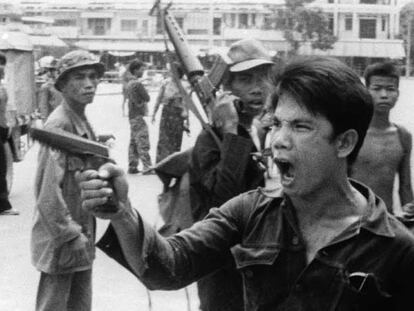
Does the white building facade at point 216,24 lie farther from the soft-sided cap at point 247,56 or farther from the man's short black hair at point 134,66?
the soft-sided cap at point 247,56

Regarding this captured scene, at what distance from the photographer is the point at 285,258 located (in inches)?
93.3

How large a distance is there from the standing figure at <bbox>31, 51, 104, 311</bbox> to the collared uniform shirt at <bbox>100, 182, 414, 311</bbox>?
1.96 meters

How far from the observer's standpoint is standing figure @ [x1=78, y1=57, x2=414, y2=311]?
2287 millimetres

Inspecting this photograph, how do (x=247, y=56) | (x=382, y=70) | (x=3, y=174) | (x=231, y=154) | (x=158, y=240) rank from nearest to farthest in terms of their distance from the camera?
(x=158, y=240)
(x=231, y=154)
(x=247, y=56)
(x=382, y=70)
(x=3, y=174)

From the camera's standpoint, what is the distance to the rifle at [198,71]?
14.0 ft

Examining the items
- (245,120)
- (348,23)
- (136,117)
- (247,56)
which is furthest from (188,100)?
(348,23)

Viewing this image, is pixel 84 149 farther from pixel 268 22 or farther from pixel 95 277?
pixel 268 22

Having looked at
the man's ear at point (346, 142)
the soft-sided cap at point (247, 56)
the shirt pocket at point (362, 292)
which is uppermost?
the soft-sided cap at point (247, 56)

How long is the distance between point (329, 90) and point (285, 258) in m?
0.43

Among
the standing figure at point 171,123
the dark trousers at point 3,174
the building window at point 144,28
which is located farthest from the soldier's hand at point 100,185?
the building window at point 144,28

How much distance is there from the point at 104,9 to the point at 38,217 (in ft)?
266

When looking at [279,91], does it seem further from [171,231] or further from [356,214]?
[171,231]

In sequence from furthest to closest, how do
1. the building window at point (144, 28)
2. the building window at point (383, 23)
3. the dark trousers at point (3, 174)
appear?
the building window at point (144, 28), the building window at point (383, 23), the dark trousers at point (3, 174)

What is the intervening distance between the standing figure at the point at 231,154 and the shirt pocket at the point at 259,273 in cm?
115
